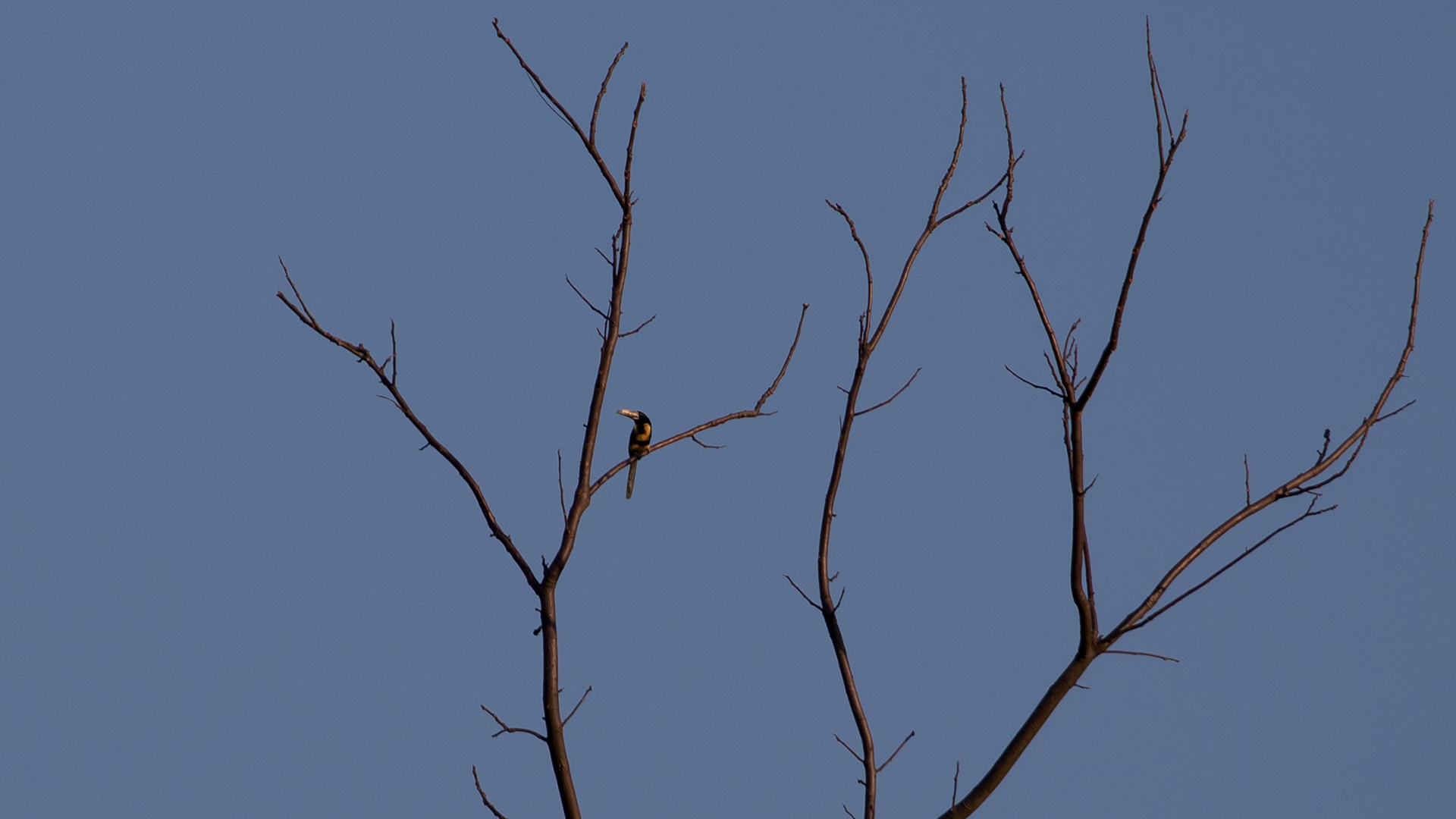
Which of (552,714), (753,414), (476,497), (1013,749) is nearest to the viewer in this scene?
(1013,749)

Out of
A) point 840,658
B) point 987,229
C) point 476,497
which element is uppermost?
point 987,229

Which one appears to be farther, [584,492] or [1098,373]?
[584,492]

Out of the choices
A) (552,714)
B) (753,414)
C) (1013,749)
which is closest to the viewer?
(1013,749)

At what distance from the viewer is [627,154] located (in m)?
3.99

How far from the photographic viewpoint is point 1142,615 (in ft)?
10.7

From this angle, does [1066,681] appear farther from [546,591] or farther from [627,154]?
[627,154]

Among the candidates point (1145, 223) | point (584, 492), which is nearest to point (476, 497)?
point (584, 492)

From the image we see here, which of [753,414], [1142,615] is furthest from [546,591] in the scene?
[1142,615]

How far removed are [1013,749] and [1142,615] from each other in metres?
0.41

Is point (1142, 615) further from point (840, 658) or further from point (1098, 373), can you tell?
point (840, 658)

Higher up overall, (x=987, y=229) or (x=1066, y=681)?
(x=987, y=229)

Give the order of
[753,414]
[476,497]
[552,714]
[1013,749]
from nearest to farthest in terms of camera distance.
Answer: [1013,749], [552,714], [476,497], [753,414]

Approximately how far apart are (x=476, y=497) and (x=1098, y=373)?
5.10ft

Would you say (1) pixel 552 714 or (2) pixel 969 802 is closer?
(2) pixel 969 802
